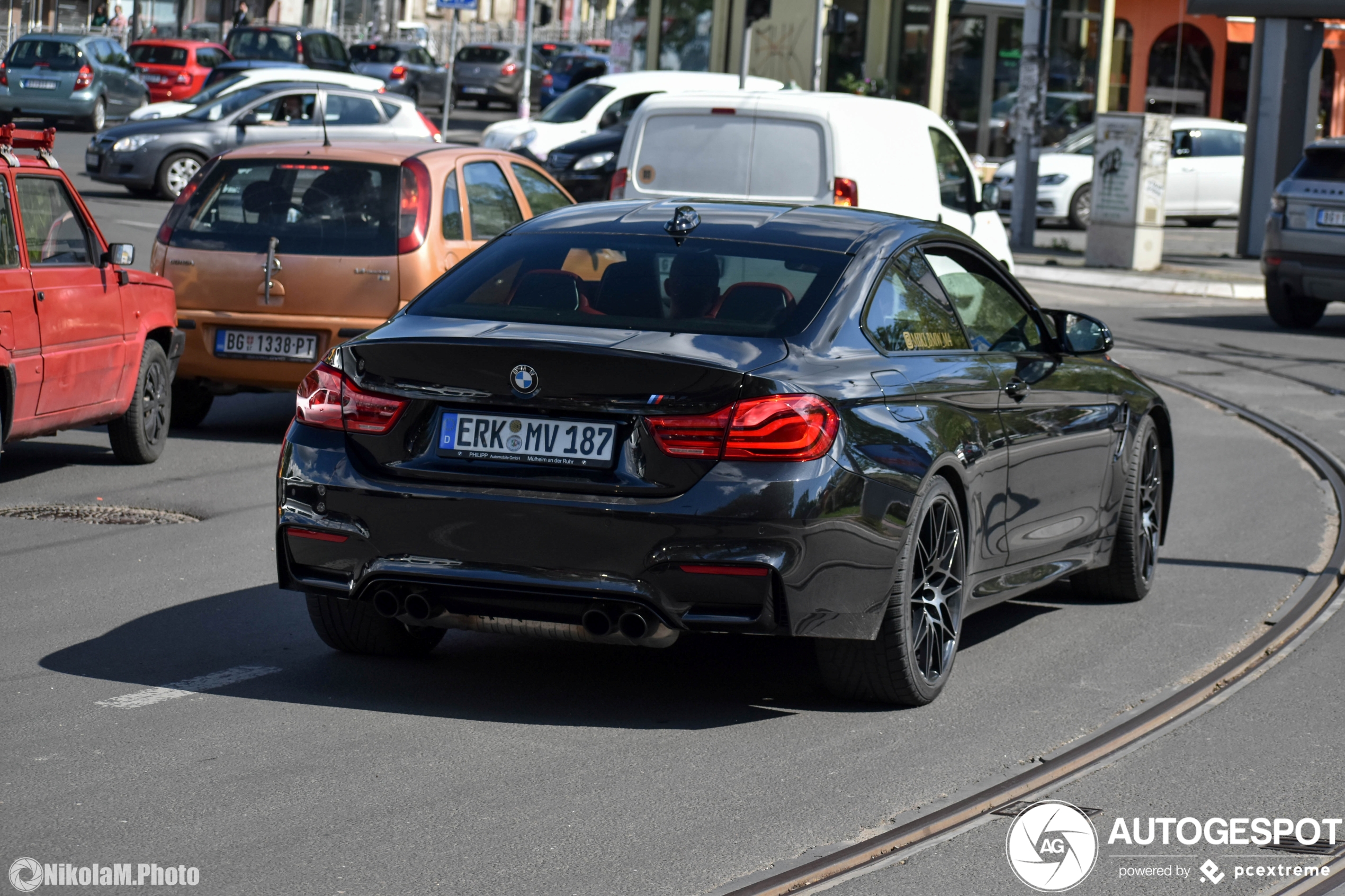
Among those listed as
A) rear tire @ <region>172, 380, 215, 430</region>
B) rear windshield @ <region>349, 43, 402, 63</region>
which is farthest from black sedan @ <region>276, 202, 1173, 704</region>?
rear windshield @ <region>349, 43, 402, 63</region>

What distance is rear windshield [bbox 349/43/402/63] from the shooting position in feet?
183

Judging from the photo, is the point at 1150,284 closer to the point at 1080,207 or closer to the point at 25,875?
the point at 1080,207

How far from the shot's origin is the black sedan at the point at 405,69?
178 ft

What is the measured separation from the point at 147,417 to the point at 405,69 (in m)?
45.6

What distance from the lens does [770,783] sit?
498 cm

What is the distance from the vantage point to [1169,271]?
81.1 feet

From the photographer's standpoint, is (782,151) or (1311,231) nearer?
(782,151)

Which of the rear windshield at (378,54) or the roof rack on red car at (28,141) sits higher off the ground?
the rear windshield at (378,54)

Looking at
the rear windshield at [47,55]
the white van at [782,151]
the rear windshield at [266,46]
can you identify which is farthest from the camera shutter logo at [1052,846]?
the rear windshield at [266,46]

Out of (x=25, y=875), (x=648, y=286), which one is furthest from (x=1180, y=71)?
(x=25, y=875)

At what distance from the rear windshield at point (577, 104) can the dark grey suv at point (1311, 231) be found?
13836 mm

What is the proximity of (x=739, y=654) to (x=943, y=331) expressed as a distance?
1267 millimetres

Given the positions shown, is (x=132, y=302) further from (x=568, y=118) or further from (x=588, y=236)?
(x=568, y=118)

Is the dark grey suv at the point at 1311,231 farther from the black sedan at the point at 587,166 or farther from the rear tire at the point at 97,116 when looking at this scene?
the rear tire at the point at 97,116
